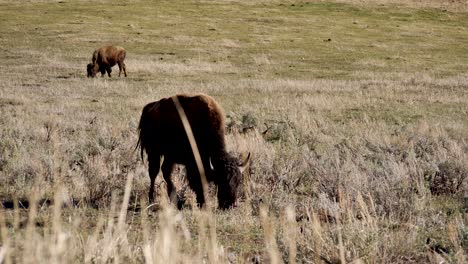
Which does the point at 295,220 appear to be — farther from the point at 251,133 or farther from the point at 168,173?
the point at 251,133

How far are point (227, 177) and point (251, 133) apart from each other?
5019 mm

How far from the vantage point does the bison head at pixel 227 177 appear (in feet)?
23.5

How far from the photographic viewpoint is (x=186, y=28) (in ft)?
153

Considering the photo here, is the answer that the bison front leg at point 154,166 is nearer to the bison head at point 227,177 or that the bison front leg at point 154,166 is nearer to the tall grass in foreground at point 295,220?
the tall grass in foreground at point 295,220

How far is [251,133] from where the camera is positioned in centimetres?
1224

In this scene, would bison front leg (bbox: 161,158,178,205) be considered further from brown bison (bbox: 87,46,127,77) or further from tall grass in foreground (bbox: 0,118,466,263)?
brown bison (bbox: 87,46,127,77)

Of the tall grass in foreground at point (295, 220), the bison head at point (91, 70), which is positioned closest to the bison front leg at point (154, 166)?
the tall grass in foreground at point (295, 220)

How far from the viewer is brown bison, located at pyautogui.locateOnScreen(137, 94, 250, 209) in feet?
24.1

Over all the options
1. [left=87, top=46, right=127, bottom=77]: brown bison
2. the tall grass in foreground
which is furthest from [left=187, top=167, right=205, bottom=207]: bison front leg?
[left=87, top=46, right=127, bottom=77]: brown bison

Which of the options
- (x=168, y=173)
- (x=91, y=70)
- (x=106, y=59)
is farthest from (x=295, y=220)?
(x=106, y=59)

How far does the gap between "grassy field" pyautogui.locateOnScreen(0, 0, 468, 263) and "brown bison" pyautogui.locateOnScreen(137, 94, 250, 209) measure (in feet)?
0.99

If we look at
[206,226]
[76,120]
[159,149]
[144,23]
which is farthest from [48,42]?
[206,226]

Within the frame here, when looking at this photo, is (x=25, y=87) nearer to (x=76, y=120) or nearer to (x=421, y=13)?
(x=76, y=120)

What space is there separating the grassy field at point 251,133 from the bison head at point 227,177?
0.23 m
